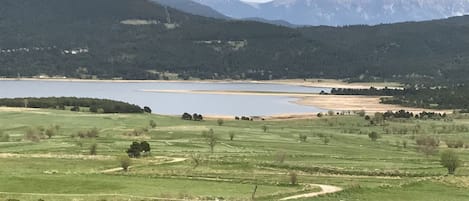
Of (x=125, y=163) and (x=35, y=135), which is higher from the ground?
(x=35, y=135)

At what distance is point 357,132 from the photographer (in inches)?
3937

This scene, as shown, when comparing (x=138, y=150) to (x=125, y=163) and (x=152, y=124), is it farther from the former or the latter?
(x=152, y=124)

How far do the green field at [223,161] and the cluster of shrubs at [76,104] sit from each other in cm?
1261

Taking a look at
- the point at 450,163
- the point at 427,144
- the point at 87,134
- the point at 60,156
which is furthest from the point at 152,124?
the point at 450,163

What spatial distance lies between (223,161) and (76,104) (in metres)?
74.4

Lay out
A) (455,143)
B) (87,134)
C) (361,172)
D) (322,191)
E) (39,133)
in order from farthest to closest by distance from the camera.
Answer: (455,143) < (87,134) < (39,133) < (361,172) < (322,191)

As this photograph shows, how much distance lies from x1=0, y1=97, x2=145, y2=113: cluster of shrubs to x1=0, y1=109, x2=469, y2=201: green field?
1261cm

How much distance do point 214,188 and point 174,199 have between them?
20.8 feet

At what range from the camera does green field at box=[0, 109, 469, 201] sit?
45.3 m

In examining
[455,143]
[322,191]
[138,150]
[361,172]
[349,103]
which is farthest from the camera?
[349,103]

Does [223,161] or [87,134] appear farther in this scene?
[87,134]

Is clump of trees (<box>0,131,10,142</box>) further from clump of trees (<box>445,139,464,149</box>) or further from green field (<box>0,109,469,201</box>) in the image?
clump of trees (<box>445,139,464,149</box>)

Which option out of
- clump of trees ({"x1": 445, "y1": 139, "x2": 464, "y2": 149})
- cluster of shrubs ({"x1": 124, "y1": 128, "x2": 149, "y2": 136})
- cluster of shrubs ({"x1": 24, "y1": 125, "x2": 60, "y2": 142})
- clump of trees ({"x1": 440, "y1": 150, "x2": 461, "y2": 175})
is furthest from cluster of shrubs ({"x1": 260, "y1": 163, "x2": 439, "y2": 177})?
cluster of shrubs ({"x1": 124, "y1": 128, "x2": 149, "y2": 136})

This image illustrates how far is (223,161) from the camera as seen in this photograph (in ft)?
209
